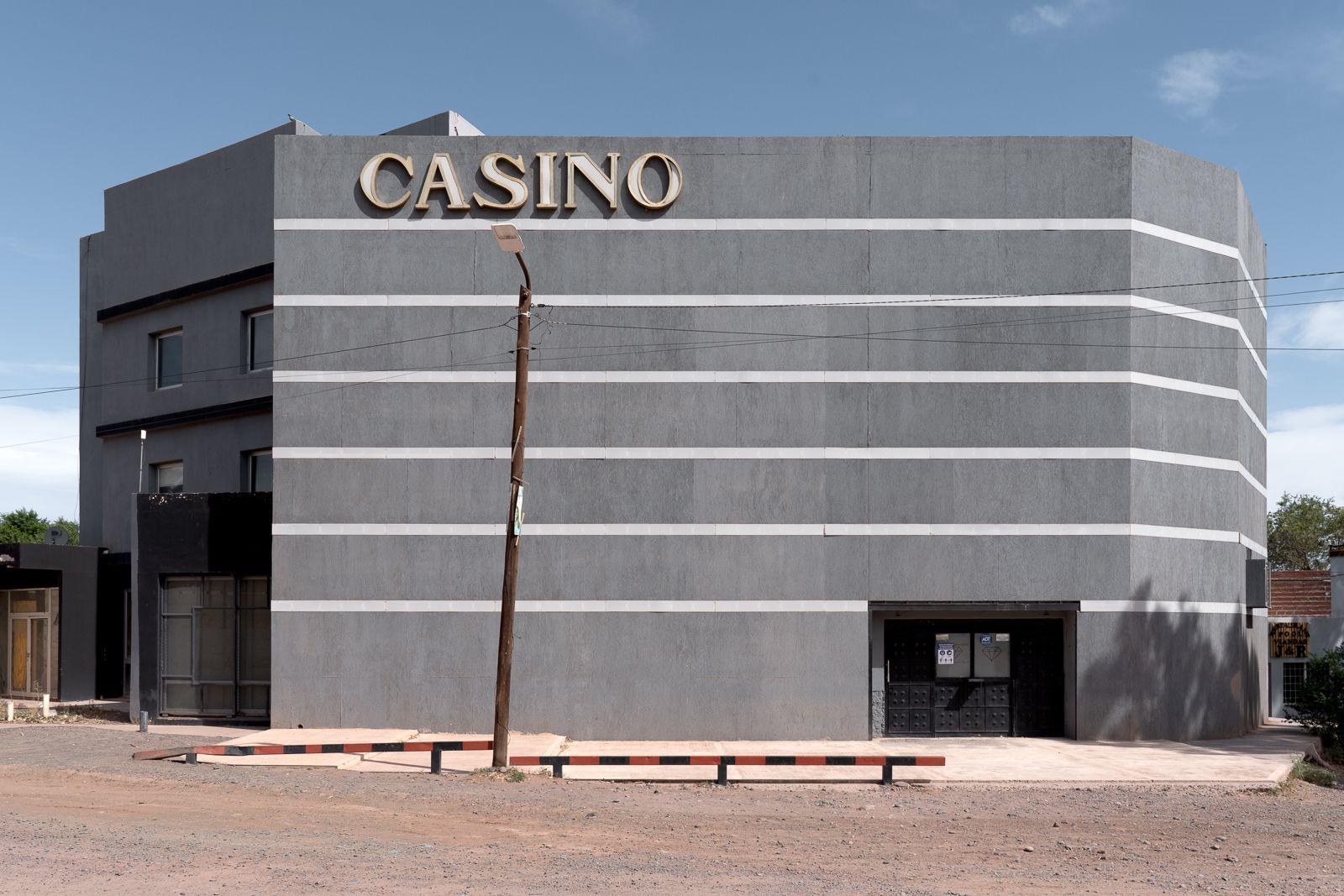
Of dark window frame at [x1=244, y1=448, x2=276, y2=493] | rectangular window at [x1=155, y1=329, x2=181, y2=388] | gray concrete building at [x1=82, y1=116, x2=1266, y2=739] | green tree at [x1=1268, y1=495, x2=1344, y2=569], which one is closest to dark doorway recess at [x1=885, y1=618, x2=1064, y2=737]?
gray concrete building at [x1=82, y1=116, x2=1266, y2=739]

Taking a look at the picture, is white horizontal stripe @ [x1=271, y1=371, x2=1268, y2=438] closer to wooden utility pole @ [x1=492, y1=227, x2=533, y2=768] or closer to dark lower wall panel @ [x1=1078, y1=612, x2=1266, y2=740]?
wooden utility pole @ [x1=492, y1=227, x2=533, y2=768]

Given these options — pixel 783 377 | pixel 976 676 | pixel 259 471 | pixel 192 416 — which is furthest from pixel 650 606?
pixel 192 416

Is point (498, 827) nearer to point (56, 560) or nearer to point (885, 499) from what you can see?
point (885, 499)

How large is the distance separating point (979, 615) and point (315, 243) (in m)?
15.0

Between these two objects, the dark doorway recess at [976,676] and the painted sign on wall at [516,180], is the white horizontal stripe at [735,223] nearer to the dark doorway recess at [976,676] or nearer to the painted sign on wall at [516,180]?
the painted sign on wall at [516,180]

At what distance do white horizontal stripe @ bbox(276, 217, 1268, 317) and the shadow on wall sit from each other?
7.14 meters

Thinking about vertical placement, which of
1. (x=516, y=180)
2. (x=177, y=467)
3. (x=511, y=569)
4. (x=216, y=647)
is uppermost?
(x=516, y=180)

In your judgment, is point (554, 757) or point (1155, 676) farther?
point (1155, 676)

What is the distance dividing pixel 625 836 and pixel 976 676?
11110mm

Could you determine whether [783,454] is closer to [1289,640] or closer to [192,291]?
[1289,640]

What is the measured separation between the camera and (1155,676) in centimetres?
2198

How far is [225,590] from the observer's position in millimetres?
24297

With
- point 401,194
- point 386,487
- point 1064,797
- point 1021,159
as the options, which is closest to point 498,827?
point 1064,797

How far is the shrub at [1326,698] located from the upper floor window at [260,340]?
81.3 feet
